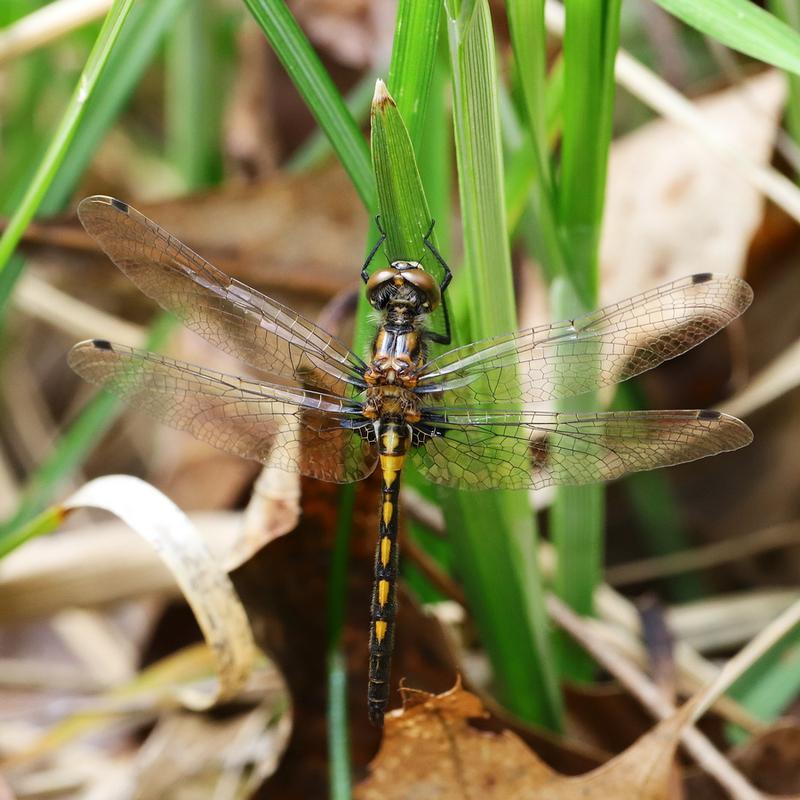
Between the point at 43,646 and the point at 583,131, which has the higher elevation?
the point at 583,131

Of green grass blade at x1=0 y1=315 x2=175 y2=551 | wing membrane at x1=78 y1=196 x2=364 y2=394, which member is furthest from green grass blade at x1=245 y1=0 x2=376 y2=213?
green grass blade at x1=0 y1=315 x2=175 y2=551

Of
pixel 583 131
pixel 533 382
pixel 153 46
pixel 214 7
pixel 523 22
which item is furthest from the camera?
pixel 214 7

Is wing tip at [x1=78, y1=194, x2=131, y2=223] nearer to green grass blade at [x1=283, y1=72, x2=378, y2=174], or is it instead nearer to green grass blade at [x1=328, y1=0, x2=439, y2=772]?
green grass blade at [x1=328, y1=0, x2=439, y2=772]

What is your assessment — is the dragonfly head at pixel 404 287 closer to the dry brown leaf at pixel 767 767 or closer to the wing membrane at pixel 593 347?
the wing membrane at pixel 593 347

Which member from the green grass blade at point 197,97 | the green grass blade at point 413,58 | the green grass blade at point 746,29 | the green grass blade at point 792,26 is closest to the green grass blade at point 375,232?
the green grass blade at point 413,58

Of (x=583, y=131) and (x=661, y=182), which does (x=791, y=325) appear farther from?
(x=583, y=131)

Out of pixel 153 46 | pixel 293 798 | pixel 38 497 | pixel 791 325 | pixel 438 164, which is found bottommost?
pixel 293 798

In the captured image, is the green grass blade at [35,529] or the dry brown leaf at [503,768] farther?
the green grass blade at [35,529]

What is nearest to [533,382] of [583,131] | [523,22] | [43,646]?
[583,131]
